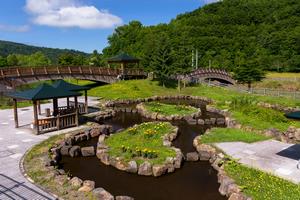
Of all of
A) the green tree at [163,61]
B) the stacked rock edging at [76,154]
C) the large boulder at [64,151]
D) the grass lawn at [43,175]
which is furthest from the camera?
the green tree at [163,61]

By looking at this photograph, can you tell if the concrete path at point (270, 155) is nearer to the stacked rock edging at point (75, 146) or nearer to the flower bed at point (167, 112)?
the stacked rock edging at point (75, 146)

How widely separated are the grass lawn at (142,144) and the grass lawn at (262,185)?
336 centimetres

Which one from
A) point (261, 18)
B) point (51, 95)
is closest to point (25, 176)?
point (51, 95)

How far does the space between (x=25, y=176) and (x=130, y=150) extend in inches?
193

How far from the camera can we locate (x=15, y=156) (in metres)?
12.9

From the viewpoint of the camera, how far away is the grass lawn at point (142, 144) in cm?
1310

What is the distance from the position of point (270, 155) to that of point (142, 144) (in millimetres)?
6581

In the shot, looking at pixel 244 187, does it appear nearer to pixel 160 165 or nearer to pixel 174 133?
pixel 160 165

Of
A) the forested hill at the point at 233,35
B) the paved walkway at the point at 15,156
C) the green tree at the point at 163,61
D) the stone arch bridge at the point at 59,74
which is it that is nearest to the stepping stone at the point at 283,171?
the paved walkway at the point at 15,156

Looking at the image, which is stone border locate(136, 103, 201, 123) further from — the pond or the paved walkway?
the pond

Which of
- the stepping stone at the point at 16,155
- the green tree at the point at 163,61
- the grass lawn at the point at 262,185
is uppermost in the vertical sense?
the green tree at the point at 163,61

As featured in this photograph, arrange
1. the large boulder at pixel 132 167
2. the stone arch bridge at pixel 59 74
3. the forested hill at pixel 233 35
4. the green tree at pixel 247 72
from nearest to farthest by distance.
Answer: the large boulder at pixel 132 167 < the stone arch bridge at pixel 59 74 < the green tree at pixel 247 72 < the forested hill at pixel 233 35

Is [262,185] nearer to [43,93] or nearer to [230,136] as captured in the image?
[230,136]

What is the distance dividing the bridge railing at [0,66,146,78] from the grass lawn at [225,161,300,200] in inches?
1100
